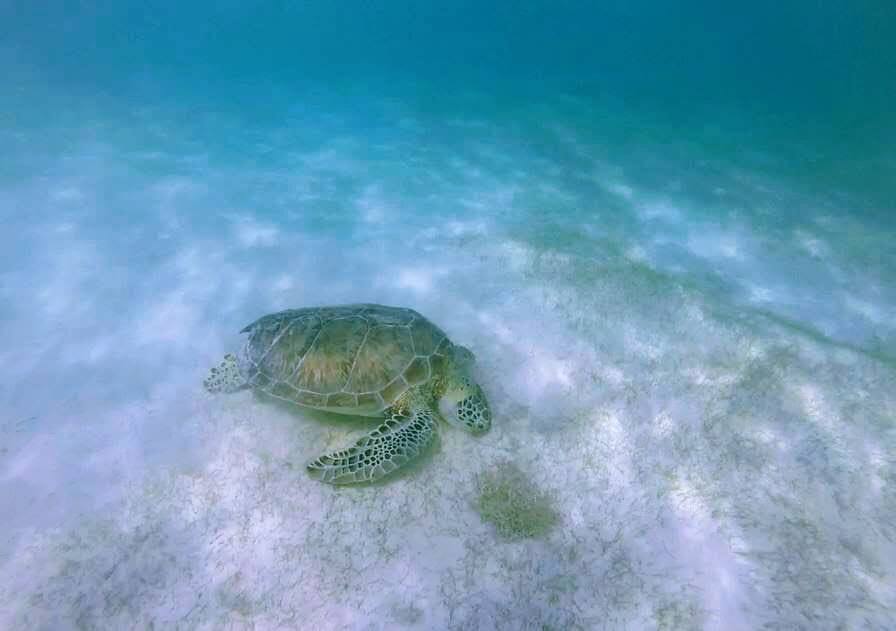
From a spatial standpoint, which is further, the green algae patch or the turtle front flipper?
the turtle front flipper

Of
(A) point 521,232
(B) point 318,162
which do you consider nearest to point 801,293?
(A) point 521,232

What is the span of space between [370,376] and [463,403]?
0.94 m

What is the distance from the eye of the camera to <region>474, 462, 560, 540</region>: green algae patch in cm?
357

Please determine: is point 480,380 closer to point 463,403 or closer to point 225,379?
point 463,403

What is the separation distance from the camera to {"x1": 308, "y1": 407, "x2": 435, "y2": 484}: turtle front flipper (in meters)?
3.72

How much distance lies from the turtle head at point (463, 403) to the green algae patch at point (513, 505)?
45 cm

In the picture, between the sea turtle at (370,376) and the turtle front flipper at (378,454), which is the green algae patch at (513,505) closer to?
the sea turtle at (370,376)

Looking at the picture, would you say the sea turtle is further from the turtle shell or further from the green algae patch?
the green algae patch

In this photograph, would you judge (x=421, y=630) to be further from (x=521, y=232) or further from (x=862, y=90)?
(x=862, y=90)

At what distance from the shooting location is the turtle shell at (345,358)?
13.6 ft

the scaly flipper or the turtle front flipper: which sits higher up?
the turtle front flipper

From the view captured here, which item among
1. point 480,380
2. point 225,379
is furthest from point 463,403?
point 225,379

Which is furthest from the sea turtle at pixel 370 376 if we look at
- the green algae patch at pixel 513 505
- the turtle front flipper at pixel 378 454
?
the green algae patch at pixel 513 505

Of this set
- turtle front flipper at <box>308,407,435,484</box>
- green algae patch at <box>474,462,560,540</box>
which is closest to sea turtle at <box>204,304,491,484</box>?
turtle front flipper at <box>308,407,435,484</box>
